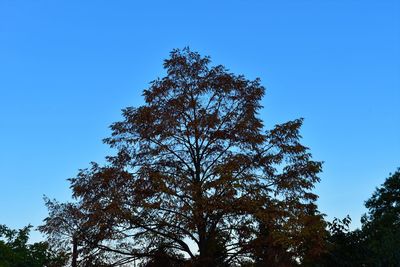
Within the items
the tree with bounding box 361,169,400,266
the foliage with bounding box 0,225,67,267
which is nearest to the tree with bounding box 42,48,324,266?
the tree with bounding box 361,169,400,266

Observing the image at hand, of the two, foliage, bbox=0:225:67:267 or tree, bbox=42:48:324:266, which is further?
foliage, bbox=0:225:67:267

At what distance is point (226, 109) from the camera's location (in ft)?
61.7

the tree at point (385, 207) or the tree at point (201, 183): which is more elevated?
the tree at point (385, 207)

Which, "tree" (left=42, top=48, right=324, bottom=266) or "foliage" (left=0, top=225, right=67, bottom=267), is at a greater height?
"foliage" (left=0, top=225, right=67, bottom=267)

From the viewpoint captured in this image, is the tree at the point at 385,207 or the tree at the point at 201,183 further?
the tree at the point at 385,207

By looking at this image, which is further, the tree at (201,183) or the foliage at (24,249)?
the foliage at (24,249)

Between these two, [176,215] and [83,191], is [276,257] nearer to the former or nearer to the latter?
[176,215]

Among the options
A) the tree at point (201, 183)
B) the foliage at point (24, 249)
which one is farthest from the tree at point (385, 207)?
the foliage at point (24, 249)

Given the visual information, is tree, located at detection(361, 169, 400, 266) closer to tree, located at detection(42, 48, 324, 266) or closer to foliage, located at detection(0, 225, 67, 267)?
tree, located at detection(42, 48, 324, 266)

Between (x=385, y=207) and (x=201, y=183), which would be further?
(x=385, y=207)

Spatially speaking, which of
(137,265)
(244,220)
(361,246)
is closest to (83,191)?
(137,265)

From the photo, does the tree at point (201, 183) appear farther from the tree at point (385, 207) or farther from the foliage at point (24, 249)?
the foliage at point (24, 249)

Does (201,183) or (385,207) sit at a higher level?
(385,207)

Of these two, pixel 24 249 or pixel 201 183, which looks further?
pixel 24 249
